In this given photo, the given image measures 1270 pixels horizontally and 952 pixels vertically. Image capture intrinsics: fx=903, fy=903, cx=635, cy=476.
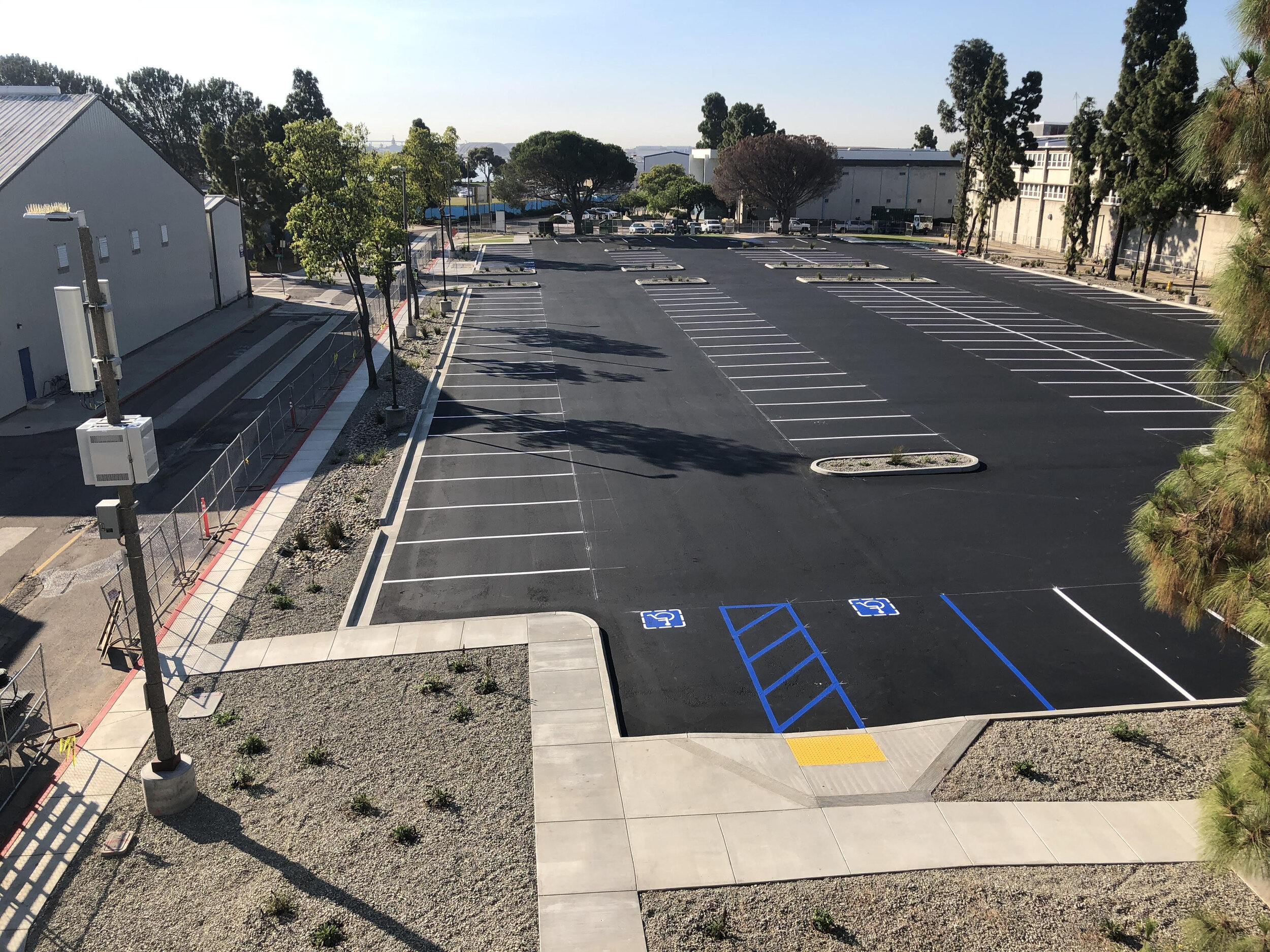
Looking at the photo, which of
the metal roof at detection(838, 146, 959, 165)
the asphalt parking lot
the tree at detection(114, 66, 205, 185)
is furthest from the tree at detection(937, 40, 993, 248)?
the tree at detection(114, 66, 205, 185)

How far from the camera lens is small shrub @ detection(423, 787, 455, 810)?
11.9 m

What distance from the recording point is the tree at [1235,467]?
24.5ft

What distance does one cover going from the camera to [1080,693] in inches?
593

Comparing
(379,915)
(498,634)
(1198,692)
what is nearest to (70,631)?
(498,634)

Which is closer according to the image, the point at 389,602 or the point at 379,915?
the point at 379,915

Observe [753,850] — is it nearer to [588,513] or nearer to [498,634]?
[498,634]

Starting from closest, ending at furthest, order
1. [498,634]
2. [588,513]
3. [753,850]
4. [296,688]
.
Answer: [753,850] → [296,688] → [498,634] → [588,513]

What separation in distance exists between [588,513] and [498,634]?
19.6 feet

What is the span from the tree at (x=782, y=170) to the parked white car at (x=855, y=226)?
22.9ft

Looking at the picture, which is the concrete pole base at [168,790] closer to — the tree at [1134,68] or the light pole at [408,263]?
the light pole at [408,263]

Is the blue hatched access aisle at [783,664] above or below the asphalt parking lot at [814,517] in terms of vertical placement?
below

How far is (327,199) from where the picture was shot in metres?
32.1

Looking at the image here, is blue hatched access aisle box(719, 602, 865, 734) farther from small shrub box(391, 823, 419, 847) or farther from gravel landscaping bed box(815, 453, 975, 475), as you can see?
gravel landscaping bed box(815, 453, 975, 475)

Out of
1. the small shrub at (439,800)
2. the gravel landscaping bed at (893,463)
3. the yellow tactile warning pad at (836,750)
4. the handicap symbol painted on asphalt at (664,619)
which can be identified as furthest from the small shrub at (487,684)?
the gravel landscaping bed at (893,463)
